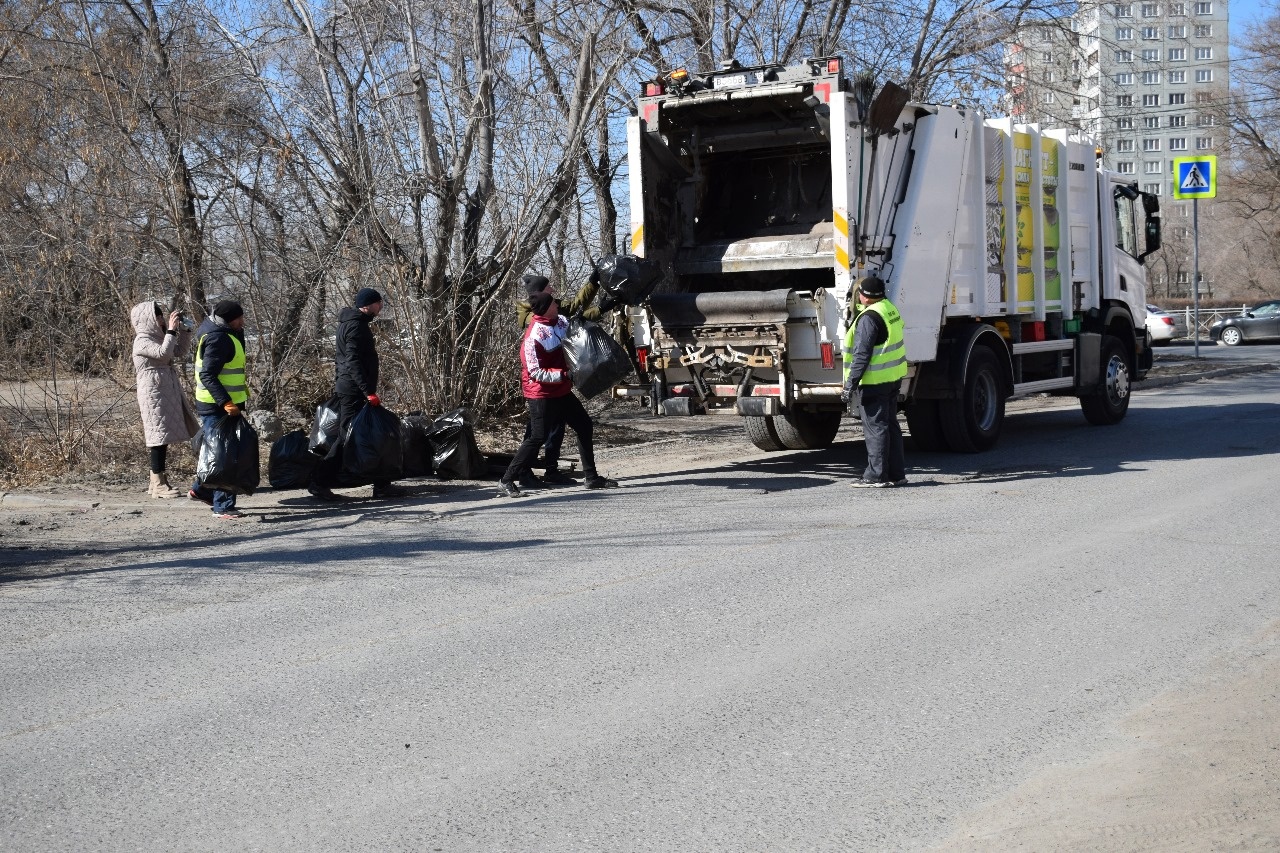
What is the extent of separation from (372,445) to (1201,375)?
1612 centimetres

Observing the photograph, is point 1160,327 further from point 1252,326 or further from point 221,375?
point 221,375

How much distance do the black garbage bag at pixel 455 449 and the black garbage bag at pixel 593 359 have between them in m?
1.31

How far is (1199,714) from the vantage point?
4.58 m

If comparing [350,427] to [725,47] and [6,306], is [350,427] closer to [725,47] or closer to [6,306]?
[6,306]

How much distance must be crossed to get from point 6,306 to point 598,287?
5911 millimetres

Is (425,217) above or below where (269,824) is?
above

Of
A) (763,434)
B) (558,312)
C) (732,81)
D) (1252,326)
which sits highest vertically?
(732,81)

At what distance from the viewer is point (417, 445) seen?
1091 cm

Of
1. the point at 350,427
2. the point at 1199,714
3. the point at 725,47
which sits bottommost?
the point at 1199,714

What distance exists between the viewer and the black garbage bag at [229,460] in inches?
359

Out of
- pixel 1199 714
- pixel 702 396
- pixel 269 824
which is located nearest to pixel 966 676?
pixel 1199 714

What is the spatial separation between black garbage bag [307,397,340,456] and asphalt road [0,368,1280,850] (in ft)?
4.14

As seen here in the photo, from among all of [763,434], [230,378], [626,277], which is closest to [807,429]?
[763,434]

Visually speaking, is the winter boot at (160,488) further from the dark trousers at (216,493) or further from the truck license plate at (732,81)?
the truck license plate at (732,81)
